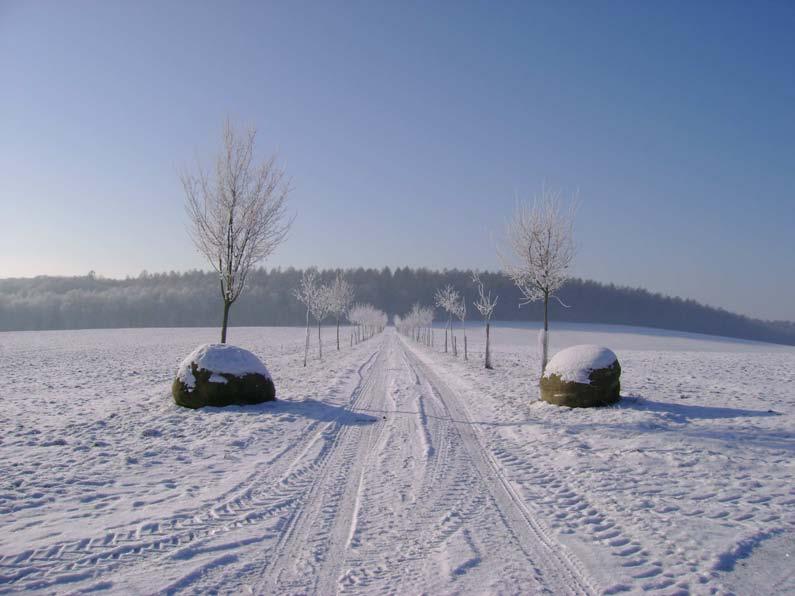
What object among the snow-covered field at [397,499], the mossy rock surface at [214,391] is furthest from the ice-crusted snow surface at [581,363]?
the mossy rock surface at [214,391]

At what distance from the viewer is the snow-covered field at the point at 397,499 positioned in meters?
3.91

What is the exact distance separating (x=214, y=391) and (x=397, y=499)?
7.25 meters

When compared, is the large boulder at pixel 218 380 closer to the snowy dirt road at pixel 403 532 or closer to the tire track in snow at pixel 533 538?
the snowy dirt road at pixel 403 532

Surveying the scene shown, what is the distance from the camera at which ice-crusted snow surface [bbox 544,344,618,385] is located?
38.7ft

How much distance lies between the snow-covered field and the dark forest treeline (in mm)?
109380

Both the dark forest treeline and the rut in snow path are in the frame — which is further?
the dark forest treeline

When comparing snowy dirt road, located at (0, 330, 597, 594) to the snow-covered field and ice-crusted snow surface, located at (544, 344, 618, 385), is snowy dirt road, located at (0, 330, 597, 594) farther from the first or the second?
ice-crusted snow surface, located at (544, 344, 618, 385)

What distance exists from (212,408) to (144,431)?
2.12 meters

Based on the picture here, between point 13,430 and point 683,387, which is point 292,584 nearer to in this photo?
point 13,430

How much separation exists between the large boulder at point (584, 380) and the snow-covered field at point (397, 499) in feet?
1.90

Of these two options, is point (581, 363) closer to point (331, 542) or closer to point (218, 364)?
point (331, 542)

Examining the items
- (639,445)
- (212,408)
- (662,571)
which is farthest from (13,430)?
(639,445)

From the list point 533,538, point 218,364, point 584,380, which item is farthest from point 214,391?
point 584,380

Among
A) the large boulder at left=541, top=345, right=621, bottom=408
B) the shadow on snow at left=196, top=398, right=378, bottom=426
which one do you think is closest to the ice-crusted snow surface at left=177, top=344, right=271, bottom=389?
the shadow on snow at left=196, top=398, right=378, bottom=426
